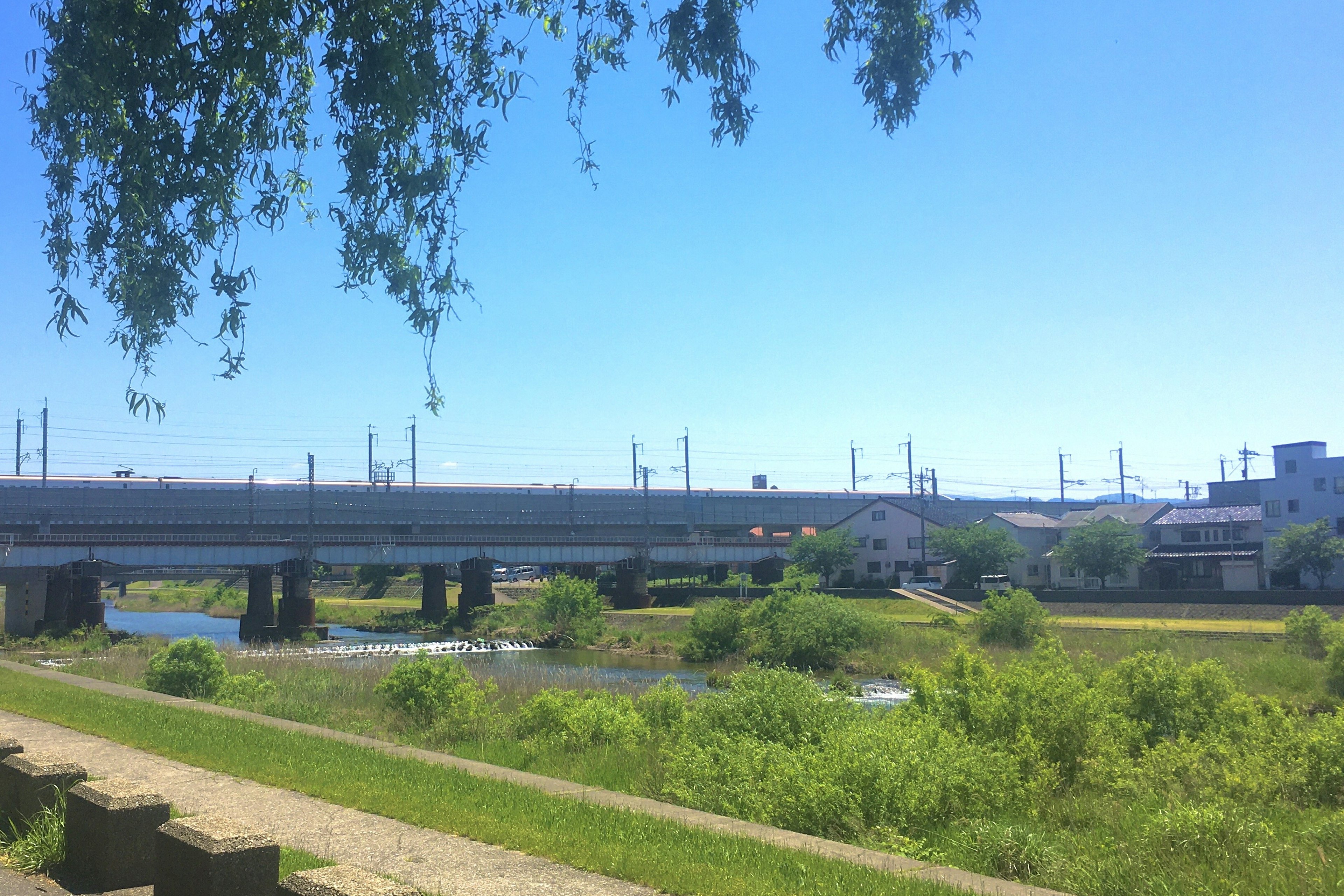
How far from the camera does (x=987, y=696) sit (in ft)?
50.6

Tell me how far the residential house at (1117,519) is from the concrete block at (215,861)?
7549 cm

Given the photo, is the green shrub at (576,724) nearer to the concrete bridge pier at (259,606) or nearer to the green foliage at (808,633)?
the green foliage at (808,633)

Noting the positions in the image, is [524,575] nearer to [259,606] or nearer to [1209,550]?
[259,606]

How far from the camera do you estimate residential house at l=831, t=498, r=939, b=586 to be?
289 feet

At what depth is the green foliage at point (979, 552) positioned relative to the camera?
76.1 metres

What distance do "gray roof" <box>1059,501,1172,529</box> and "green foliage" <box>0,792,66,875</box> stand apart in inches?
3400

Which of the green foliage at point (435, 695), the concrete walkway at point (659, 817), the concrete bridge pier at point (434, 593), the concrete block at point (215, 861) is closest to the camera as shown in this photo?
the concrete block at point (215, 861)

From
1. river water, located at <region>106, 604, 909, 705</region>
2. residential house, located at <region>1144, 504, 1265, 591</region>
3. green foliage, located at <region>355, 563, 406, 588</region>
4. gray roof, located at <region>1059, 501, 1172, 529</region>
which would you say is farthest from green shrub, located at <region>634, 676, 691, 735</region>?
green foliage, located at <region>355, 563, 406, 588</region>

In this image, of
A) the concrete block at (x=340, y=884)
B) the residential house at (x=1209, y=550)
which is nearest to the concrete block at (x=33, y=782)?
the concrete block at (x=340, y=884)

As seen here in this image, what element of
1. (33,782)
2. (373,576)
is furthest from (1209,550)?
(33,782)

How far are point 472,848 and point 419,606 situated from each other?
310 ft

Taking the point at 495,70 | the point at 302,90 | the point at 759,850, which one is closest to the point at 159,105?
the point at 302,90

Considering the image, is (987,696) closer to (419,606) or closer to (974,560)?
(974,560)

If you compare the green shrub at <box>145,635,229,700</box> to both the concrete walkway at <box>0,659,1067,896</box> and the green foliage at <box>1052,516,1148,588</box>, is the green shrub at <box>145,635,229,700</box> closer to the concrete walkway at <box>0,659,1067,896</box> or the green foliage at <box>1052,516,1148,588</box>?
the concrete walkway at <box>0,659,1067,896</box>
